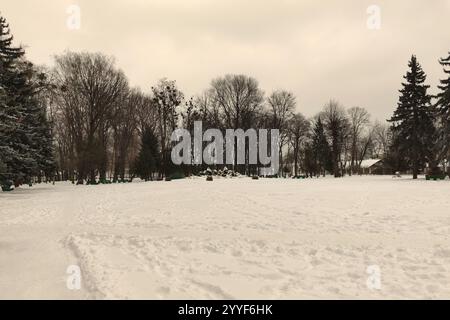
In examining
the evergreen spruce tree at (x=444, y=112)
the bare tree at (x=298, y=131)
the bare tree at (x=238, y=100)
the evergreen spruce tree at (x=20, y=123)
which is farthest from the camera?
the bare tree at (x=298, y=131)

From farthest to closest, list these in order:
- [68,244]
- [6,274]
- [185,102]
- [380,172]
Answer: [380,172] < [185,102] < [68,244] < [6,274]

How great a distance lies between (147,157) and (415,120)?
115 feet

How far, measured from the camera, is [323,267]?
638cm

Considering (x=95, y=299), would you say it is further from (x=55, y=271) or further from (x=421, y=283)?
(x=421, y=283)

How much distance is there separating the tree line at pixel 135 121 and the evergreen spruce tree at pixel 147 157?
15 cm

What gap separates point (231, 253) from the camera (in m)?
7.46

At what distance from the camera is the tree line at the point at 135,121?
89.3ft

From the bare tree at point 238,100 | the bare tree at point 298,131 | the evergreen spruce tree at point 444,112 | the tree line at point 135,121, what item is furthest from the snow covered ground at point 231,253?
the bare tree at point 298,131

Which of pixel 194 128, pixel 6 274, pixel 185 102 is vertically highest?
pixel 185 102

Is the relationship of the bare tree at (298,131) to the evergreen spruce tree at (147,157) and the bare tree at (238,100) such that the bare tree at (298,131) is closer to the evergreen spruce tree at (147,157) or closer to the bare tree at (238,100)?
the bare tree at (238,100)

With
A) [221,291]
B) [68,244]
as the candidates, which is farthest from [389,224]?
[68,244]

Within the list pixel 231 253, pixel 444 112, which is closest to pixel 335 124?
pixel 444 112

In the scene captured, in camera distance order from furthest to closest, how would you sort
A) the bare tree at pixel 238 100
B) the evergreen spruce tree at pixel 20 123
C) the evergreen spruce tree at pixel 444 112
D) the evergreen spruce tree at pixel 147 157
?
the bare tree at pixel 238 100
the evergreen spruce tree at pixel 147 157
the evergreen spruce tree at pixel 444 112
the evergreen spruce tree at pixel 20 123

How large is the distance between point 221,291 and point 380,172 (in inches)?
3335
